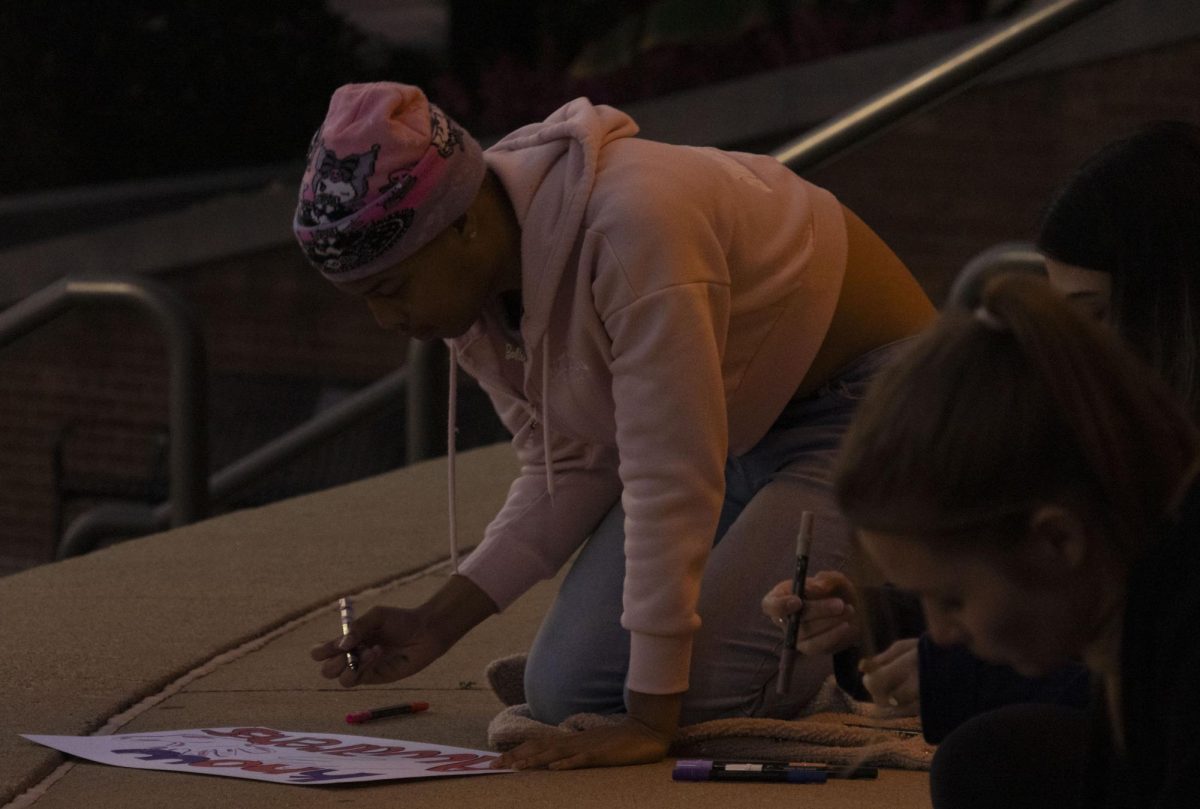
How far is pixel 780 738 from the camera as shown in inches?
115

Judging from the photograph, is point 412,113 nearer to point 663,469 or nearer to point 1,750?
point 663,469

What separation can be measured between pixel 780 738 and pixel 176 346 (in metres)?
2.93

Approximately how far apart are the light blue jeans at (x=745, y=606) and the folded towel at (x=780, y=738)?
1.9 inches

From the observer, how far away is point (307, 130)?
14898 mm

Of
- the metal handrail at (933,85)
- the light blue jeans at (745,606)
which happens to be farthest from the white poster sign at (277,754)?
the metal handrail at (933,85)

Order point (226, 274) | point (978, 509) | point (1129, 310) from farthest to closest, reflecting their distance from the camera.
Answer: point (226, 274)
point (1129, 310)
point (978, 509)

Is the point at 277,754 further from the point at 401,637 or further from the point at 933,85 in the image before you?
the point at 933,85

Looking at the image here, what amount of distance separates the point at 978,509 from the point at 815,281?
4.66 feet

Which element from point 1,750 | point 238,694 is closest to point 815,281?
point 238,694

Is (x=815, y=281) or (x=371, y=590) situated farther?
(x=371, y=590)

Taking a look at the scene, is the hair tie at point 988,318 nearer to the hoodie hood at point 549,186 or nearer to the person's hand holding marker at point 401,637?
the hoodie hood at point 549,186

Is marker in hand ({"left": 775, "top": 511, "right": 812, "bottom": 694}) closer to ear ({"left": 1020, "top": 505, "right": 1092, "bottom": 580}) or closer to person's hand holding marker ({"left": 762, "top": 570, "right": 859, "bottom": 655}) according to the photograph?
person's hand holding marker ({"left": 762, "top": 570, "right": 859, "bottom": 655})

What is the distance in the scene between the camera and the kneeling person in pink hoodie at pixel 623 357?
2.70 m

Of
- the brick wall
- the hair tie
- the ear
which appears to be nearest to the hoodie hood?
the hair tie
